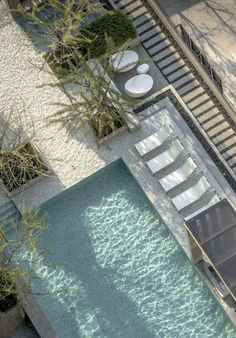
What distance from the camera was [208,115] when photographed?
34.1 m

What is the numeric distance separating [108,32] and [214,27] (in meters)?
4.27

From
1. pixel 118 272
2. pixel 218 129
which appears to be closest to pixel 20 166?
pixel 118 272

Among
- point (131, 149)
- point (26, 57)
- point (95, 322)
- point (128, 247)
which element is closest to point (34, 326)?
point (95, 322)

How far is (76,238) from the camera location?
108 ft

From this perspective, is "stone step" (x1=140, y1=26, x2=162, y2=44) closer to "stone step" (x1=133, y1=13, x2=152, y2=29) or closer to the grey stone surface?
"stone step" (x1=133, y1=13, x2=152, y2=29)

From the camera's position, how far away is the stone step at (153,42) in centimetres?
3538

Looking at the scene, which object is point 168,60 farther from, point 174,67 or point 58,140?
point 58,140

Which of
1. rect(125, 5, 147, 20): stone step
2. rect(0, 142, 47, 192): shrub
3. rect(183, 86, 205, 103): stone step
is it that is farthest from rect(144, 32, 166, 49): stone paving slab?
rect(0, 142, 47, 192): shrub

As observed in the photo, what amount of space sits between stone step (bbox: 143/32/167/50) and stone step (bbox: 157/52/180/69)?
1.93ft

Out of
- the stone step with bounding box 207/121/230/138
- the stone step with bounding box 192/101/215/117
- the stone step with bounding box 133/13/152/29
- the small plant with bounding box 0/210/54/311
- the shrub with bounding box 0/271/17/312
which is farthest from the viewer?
the stone step with bounding box 133/13/152/29

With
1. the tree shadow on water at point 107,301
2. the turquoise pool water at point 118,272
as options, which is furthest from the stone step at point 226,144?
the tree shadow on water at point 107,301

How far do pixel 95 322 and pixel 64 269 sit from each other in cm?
224

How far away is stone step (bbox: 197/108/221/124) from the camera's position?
3400cm

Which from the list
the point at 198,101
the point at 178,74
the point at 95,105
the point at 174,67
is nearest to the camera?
the point at 95,105
